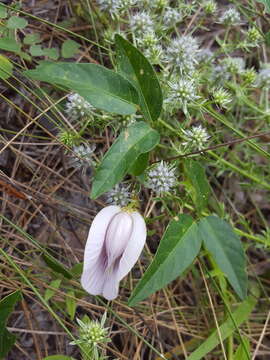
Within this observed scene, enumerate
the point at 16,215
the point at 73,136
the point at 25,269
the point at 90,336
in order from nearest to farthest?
the point at 90,336 < the point at 73,136 < the point at 25,269 < the point at 16,215

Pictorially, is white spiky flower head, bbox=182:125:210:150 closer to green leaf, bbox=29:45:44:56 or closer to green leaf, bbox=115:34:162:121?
green leaf, bbox=115:34:162:121

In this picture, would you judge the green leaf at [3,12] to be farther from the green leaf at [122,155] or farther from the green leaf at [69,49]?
the green leaf at [122,155]

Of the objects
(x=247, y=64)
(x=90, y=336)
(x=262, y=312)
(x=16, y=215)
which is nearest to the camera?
(x=90, y=336)

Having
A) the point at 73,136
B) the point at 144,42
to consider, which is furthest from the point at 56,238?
the point at 144,42

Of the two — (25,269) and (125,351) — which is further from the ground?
(25,269)

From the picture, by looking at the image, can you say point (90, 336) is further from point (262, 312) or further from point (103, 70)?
point (262, 312)

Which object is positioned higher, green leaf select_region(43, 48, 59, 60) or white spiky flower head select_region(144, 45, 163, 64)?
white spiky flower head select_region(144, 45, 163, 64)

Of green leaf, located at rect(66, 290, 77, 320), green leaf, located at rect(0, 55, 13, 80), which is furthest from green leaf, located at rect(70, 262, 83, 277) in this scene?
green leaf, located at rect(0, 55, 13, 80)

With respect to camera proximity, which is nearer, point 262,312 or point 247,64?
point 262,312
